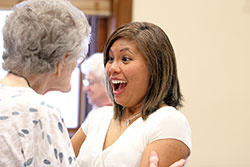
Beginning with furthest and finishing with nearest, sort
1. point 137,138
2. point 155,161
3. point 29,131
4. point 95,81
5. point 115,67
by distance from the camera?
point 95,81 < point 115,67 < point 137,138 < point 155,161 < point 29,131

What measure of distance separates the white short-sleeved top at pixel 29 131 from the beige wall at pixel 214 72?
232cm

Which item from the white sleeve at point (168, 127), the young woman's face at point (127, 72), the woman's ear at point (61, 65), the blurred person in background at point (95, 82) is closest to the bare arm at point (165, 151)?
the white sleeve at point (168, 127)

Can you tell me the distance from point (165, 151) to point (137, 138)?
139 mm

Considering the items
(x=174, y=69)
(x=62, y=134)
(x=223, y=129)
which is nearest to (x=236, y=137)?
(x=223, y=129)

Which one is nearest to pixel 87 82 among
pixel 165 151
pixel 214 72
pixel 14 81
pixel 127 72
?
pixel 214 72

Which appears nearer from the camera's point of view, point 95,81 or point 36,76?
point 36,76

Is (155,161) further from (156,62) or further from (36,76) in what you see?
(36,76)

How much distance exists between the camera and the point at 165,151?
1.59 meters

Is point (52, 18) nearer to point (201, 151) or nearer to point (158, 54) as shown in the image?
point (158, 54)

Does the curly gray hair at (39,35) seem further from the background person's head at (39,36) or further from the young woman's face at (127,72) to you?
the young woman's face at (127,72)

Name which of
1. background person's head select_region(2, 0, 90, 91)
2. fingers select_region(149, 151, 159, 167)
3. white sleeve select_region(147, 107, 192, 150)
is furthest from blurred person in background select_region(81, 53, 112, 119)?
background person's head select_region(2, 0, 90, 91)

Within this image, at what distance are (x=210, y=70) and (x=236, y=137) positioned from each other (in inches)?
25.4

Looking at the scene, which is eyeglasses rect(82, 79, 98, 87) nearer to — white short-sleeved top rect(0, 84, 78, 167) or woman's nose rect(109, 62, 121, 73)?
woman's nose rect(109, 62, 121, 73)

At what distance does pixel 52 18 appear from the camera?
139cm
